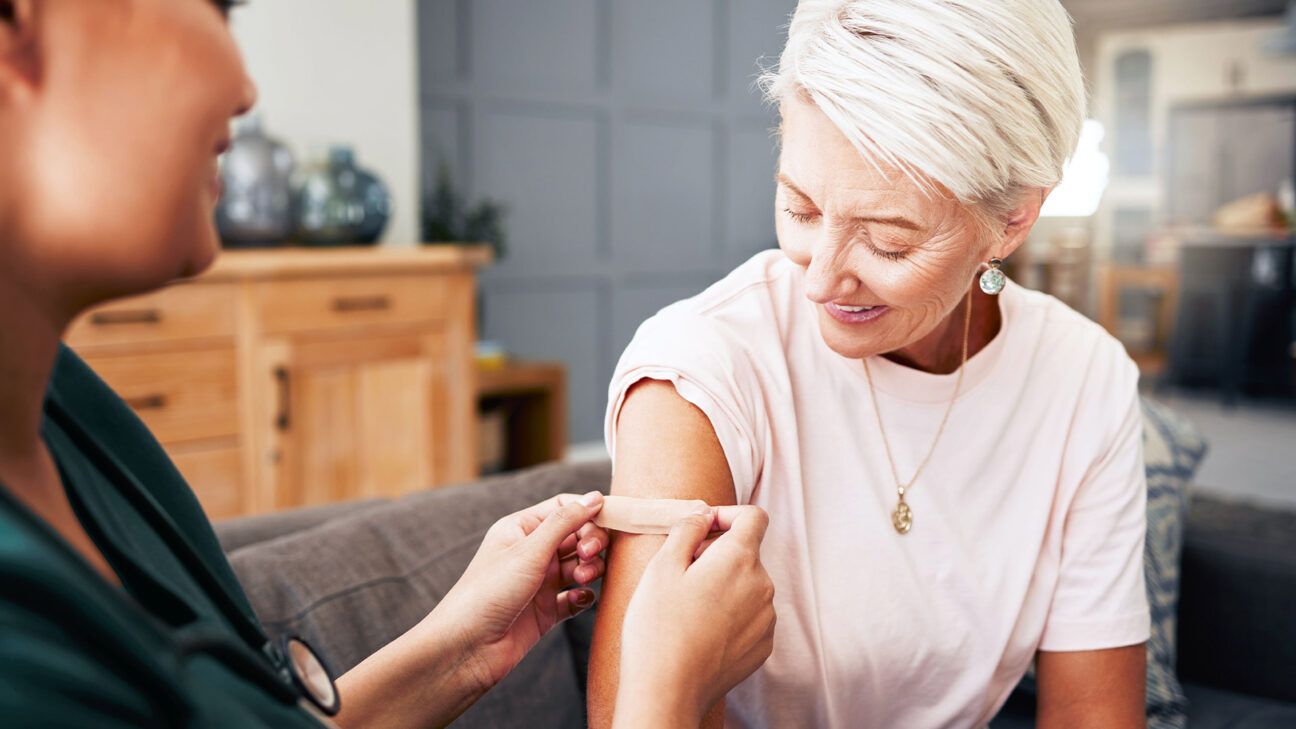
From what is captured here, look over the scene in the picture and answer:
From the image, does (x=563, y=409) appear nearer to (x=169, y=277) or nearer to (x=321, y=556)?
(x=321, y=556)

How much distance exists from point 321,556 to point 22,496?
2.85 ft

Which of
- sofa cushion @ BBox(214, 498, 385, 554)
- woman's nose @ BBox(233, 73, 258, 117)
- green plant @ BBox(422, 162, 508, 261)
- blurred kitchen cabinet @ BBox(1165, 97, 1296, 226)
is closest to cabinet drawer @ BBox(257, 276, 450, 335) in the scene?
green plant @ BBox(422, 162, 508, 261)

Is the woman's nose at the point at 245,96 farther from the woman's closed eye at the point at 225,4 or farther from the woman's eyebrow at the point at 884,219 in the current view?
the woman's eyebrow at the point at 884,219

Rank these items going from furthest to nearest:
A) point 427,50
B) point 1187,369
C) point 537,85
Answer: point 1187,369 → point 537,85 → point 427,50

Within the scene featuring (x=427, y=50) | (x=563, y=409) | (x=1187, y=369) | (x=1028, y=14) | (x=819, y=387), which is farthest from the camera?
(x=1187, y=369)

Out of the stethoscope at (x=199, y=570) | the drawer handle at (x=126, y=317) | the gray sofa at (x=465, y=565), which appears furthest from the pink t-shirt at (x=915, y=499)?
the drawer handle at (x=126, y=317)

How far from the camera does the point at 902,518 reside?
3.86ft

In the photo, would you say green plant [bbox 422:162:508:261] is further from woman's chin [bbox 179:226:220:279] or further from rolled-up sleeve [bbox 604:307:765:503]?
woman's chin [bbox 179:226:220:279]

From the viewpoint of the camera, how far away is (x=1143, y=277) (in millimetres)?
9234

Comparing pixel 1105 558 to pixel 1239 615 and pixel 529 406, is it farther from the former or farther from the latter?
pixel 529 406

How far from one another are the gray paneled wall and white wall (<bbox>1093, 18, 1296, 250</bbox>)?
6.83 meters

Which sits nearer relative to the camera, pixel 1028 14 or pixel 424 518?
pixel 1028 14

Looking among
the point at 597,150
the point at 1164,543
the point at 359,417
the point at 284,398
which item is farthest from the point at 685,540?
the point at 597,150

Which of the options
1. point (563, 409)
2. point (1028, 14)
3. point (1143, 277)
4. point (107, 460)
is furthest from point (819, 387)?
point (1143, 277)
